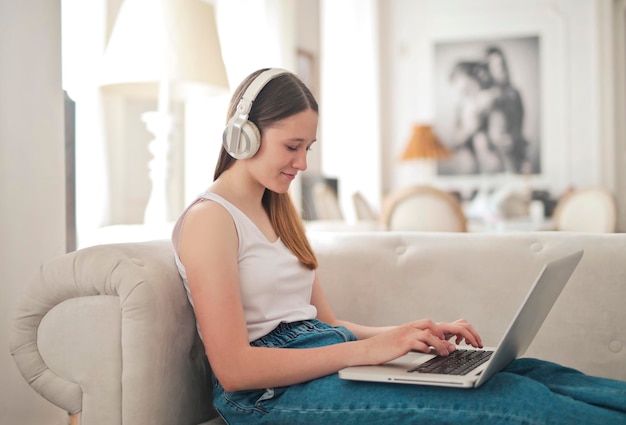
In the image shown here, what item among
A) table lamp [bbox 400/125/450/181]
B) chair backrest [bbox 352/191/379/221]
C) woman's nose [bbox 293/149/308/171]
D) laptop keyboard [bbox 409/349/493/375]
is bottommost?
laptop keyboard [bbox 409/349/493/375]

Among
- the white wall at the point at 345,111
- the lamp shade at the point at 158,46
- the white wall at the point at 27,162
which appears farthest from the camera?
the white wall at the point at 345,111

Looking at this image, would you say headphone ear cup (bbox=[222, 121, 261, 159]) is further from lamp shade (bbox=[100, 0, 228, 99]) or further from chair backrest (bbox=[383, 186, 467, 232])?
chair backrest (bbox=[383, 186, 467, 232])

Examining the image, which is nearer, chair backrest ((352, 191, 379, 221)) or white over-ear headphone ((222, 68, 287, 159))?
white over-ear headphone ((222, 68, 287, 159))

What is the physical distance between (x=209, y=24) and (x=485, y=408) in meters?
1.74

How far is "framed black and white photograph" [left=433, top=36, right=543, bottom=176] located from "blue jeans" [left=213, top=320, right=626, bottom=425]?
18.0 ft

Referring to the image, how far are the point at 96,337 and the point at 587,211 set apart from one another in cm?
510

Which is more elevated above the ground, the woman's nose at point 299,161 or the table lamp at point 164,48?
the table lamp at point 164,48

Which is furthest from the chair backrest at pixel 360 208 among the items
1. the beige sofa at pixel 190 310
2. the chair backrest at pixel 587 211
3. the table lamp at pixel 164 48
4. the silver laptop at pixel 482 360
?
the silver laptop at pixel 482 360

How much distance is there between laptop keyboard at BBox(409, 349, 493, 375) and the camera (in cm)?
121

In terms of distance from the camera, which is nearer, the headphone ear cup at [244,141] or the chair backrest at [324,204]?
the headphone ear cup at [244,141]

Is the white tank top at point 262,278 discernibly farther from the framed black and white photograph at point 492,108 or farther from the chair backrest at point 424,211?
the framed black and white photograph at point 492,108

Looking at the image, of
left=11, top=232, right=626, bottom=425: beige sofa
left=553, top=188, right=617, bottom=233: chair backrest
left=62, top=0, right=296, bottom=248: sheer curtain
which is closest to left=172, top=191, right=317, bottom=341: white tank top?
left=11, top=232, right=626, bottom=425: beige sofa

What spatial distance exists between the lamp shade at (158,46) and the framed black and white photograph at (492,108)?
459 centimetres

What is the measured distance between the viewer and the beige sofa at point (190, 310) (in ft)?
4.15
